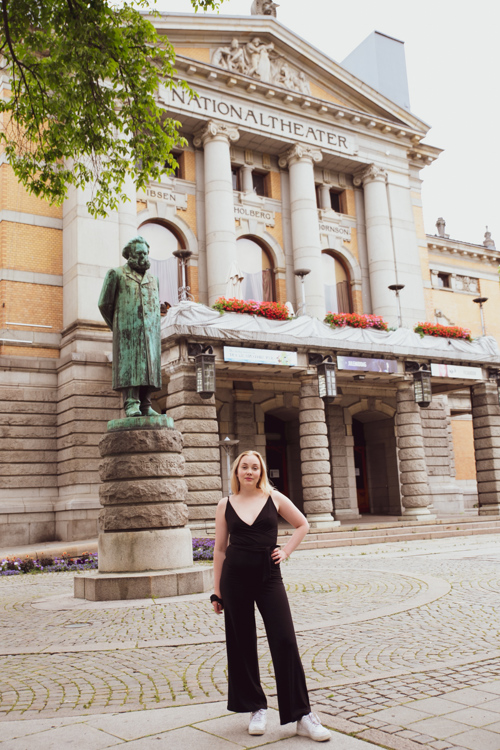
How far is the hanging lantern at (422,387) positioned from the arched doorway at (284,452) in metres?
5.01

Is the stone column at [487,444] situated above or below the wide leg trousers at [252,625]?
above

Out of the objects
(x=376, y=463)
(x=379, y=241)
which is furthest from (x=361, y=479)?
(x=379, y=241)

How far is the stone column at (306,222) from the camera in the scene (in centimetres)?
2856

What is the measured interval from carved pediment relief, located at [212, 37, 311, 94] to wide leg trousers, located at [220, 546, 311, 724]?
27.3m

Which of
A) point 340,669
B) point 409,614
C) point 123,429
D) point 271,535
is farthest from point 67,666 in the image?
point 123,429

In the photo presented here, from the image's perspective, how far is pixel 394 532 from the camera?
21000 millimetres

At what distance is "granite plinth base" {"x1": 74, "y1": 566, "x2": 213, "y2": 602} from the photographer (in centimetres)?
922

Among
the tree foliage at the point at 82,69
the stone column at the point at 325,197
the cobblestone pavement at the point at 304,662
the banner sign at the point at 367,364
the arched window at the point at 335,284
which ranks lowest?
the cobblestone pavement at the point at 304,662

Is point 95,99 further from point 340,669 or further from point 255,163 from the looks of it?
point 255,163

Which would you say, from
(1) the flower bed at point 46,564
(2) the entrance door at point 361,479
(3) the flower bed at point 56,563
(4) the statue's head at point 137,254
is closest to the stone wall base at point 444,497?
(2) the entrance door at point 361,479

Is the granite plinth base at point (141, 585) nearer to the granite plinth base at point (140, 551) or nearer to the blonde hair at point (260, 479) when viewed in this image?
the granite plinth base at point (140, 551)

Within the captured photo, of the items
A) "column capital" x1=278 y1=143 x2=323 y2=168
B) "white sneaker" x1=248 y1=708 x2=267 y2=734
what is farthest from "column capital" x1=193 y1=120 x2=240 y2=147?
"white sneaker" x1=248 y1=708 x2=267 y2=734

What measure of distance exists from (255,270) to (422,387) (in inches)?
350

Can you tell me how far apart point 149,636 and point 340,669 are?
226 centimetres
